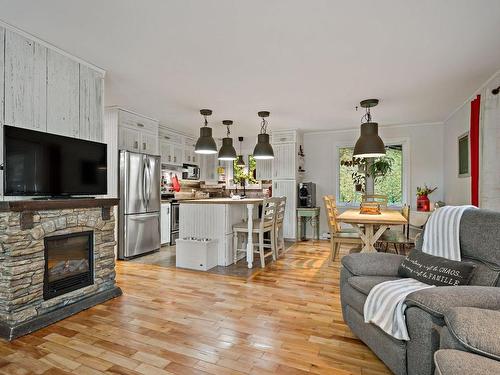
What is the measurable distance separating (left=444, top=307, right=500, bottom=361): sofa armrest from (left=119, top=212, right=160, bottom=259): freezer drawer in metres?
4.44

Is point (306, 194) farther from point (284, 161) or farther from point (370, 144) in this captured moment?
point (370, 144)

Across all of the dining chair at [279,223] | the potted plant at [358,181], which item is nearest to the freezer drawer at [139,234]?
the dining chair at [279,223]

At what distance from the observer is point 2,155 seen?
237 centimetres

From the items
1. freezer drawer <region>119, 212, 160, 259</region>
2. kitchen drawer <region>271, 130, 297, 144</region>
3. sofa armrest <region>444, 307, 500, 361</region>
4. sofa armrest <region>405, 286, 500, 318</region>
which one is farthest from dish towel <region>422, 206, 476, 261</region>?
kitchen drawer <region>271, 130, 297, 144</region>

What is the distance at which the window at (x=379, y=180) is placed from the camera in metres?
6.14

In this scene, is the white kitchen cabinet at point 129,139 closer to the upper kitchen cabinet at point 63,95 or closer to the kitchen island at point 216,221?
the kitchen island at point 216,221

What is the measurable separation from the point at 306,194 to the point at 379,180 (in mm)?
1537

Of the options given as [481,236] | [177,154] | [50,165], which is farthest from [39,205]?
[177,154]

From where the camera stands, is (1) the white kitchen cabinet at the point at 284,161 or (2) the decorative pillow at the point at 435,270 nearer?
(2) the decorative pillow at the point at 435,270

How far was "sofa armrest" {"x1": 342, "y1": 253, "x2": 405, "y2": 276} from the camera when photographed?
226 cm

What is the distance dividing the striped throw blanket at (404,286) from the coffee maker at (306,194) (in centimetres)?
404

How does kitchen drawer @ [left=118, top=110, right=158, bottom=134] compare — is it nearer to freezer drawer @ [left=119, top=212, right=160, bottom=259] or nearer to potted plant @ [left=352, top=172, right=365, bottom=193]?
freezer drawer @ [left=119, top=212, right=160, bottom=259]

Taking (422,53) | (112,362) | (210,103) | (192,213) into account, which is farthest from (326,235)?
(112,362)

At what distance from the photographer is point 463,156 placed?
4.60 m
